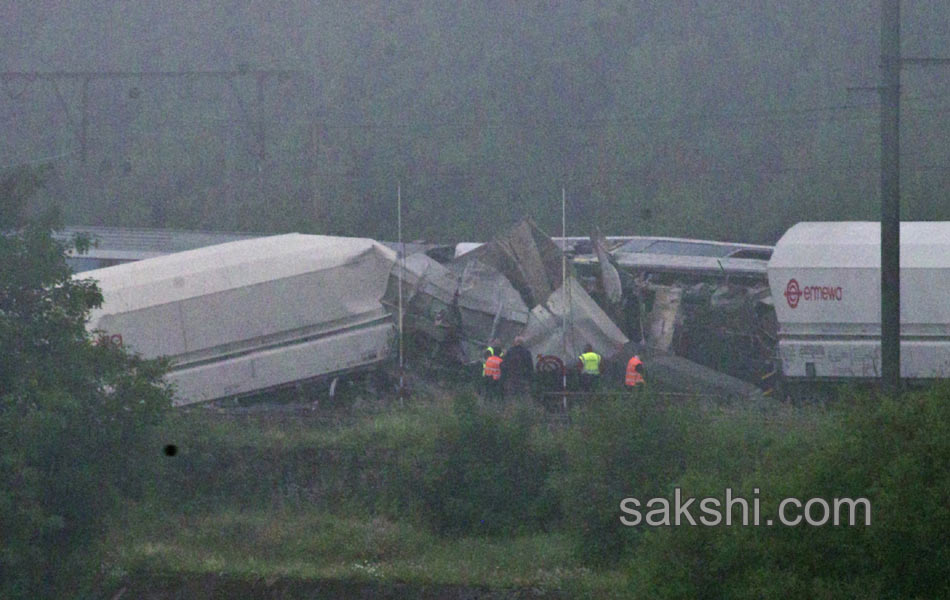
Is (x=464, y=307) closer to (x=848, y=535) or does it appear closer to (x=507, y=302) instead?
(x=507, y=302)

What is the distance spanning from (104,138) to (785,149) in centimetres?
2818

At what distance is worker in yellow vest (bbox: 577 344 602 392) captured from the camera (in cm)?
1532

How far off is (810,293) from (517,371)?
4399 mm

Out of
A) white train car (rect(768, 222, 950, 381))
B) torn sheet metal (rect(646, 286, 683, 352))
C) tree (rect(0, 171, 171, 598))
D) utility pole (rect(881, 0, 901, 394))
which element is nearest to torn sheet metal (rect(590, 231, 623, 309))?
torn sheet metal (rect(646, 286, 683, 352))

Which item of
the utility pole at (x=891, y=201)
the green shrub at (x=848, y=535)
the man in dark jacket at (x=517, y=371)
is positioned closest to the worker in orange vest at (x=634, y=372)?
the man in dark jacket at (x=517, y=371)

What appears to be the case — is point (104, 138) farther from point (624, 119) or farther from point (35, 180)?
point (35, 180)

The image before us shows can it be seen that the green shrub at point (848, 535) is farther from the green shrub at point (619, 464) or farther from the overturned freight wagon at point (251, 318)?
the overturned freight wagon at point (251, 318)

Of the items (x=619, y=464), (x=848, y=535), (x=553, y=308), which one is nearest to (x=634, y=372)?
(x=553, y=308)

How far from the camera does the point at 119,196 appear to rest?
45.3 meters

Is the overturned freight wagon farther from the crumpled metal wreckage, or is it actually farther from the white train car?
the white train car

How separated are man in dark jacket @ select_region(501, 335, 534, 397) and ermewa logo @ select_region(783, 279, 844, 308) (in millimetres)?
3902

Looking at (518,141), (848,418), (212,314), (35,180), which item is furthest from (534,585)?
(518,141)

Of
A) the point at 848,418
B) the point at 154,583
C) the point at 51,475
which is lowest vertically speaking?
the point at 154,583

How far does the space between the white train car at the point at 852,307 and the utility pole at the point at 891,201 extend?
14.7ft
